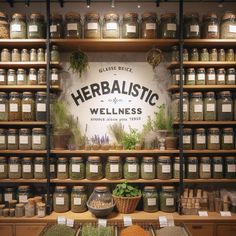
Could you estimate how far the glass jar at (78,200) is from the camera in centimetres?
363

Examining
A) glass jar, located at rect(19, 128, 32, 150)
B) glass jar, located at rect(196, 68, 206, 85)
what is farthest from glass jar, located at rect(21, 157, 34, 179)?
glass jar, located at rect(196, 68, 206, 85)

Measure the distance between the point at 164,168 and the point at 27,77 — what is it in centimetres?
183

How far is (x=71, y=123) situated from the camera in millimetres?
4000

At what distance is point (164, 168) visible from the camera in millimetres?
3668

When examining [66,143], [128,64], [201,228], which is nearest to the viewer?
[201,228]

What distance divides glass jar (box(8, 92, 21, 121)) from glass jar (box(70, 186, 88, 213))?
1.01 m

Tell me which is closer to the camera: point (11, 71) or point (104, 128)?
point (11, 71)

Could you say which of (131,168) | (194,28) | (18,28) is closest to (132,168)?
(131,168)

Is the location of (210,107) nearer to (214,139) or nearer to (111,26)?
(214,139)

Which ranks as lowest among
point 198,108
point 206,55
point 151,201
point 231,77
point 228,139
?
point 151,201

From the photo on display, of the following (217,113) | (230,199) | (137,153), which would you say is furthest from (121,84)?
(230,199)

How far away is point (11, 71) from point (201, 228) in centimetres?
266

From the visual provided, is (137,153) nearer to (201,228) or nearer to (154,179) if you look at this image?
(154,179)

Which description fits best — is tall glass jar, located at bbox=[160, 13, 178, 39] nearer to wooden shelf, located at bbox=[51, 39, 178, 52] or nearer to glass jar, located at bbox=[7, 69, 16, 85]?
wooden shelf, located at bbox=[51, 39, 178, 52]
